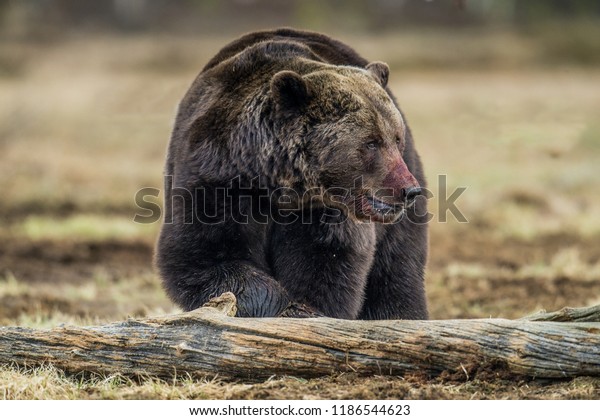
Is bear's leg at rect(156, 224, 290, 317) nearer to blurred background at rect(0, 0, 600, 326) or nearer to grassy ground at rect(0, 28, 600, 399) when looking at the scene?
grassy ground at rect(0, 28, 600, 399)

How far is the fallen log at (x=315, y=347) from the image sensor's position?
4.16 metres

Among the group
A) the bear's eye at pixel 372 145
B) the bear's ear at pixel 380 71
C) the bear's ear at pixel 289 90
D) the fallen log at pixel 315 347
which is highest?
the bear's ear at pixel 380 71

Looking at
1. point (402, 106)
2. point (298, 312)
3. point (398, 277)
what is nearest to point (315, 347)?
point (298, 312)

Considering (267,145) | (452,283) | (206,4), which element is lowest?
(452,283)

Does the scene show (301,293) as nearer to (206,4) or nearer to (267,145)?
(267,145)

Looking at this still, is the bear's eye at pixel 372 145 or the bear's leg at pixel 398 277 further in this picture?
the bear's leg at pixel 398 277

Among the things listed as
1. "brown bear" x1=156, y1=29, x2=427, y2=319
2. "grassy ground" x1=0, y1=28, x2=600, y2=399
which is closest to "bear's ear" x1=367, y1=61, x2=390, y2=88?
"brown bear" x1=156, y1=29, x2=427, y2=319

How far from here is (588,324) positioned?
429cm

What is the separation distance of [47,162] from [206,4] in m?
28.1

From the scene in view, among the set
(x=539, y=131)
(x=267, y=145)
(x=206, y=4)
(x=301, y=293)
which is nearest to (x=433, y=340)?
(x=301, y=293)

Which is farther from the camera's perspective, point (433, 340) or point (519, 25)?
point (519, 25)

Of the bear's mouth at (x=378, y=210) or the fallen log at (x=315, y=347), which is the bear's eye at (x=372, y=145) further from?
the fallen log at (x=315, y=347)

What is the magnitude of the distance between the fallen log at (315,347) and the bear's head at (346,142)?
104 cm

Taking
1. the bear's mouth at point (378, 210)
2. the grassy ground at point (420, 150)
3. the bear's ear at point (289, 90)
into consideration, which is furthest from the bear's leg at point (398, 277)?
the grassy ground at point (420, 150)
